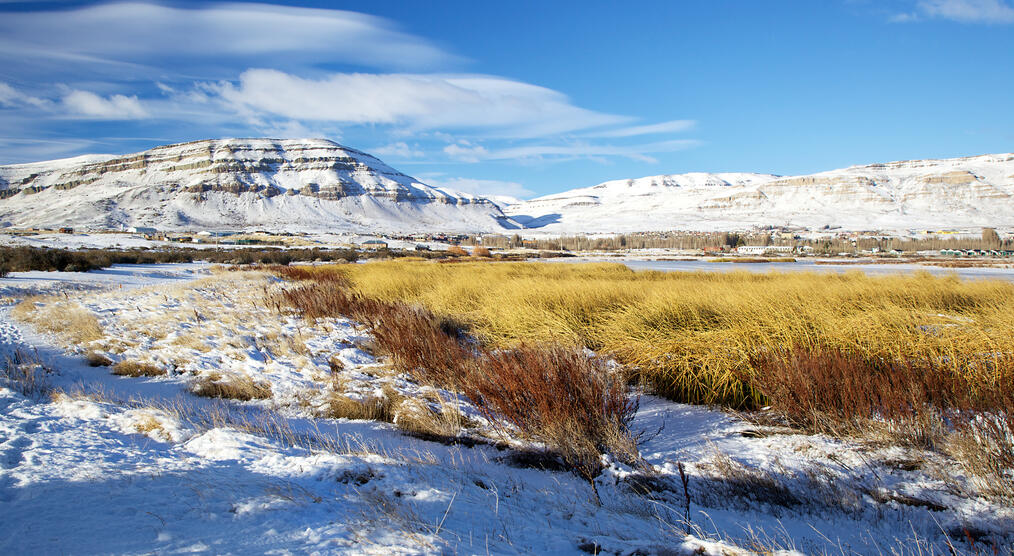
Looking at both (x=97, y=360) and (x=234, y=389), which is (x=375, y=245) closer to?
(x=97, y=360)

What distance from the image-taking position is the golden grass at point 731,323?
490 centimetres

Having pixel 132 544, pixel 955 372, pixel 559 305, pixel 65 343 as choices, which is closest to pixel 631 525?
pixel 132 544

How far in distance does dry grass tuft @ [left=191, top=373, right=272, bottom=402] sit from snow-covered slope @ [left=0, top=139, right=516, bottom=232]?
12759 cm

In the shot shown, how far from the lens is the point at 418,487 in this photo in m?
2.77

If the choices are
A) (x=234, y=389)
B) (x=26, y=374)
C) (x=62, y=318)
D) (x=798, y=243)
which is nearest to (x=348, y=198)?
(x=798, y=243)

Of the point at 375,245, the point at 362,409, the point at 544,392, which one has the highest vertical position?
the point at 375,245

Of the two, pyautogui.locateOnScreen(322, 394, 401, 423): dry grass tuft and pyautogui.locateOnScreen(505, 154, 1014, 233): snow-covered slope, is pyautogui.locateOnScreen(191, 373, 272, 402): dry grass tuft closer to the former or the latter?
pyautogui.locateOnScreen(322, 394, 401, 423): dry grass tuft

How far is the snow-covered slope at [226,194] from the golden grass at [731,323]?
126 metres

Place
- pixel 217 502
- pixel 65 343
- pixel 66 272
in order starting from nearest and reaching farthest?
pixel 217 502, pixel 65 343, pixel 66 272

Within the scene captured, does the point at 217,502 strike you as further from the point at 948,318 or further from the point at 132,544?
the point at 948,318

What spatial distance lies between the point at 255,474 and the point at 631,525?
2.34m

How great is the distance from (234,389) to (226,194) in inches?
6857

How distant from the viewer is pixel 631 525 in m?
2.56

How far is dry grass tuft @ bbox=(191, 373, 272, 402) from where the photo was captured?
17.1 ft
